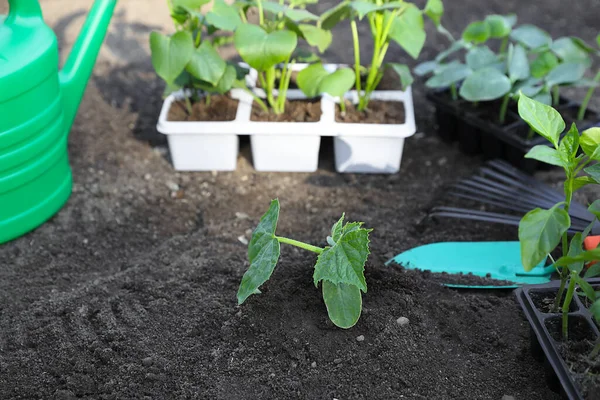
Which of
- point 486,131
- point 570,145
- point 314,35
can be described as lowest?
point 486,131

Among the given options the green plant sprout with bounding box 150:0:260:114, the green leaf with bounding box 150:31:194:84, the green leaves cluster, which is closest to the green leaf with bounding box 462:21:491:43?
the green leaves cluster

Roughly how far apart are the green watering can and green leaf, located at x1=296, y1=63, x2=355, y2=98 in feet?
1.93

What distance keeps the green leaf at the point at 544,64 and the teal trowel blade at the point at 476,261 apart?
23.4 inches

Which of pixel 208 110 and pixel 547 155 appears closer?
pixel 547 155

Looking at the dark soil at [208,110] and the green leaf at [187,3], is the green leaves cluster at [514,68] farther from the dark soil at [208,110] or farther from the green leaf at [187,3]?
the green leaf at [187,3]

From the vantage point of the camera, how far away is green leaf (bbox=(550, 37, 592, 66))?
6.31 ft

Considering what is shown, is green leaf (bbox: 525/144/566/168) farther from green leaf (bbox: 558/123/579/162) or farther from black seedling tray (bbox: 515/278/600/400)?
black seedling tray (bbox: 515/278/600/400)

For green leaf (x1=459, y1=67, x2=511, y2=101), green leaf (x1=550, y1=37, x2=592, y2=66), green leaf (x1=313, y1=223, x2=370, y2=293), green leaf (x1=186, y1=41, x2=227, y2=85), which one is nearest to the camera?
green leaf (x1=313, y1=223, x2=370, y2=293)

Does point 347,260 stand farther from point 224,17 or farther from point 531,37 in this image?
point 531,37

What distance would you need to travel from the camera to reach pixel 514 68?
187 cm

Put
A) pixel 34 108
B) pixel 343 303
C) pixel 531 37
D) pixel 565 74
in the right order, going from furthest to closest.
A: pixel 531 37 < pixel 565 74 < pixel 34 108 < pixel 343 303

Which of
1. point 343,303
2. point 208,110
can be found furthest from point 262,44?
point 343,303

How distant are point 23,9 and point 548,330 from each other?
1434 millimetres

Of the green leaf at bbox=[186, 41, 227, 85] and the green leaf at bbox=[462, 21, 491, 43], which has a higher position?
the green leaf at bbox=[186, 41, 227, 85]
